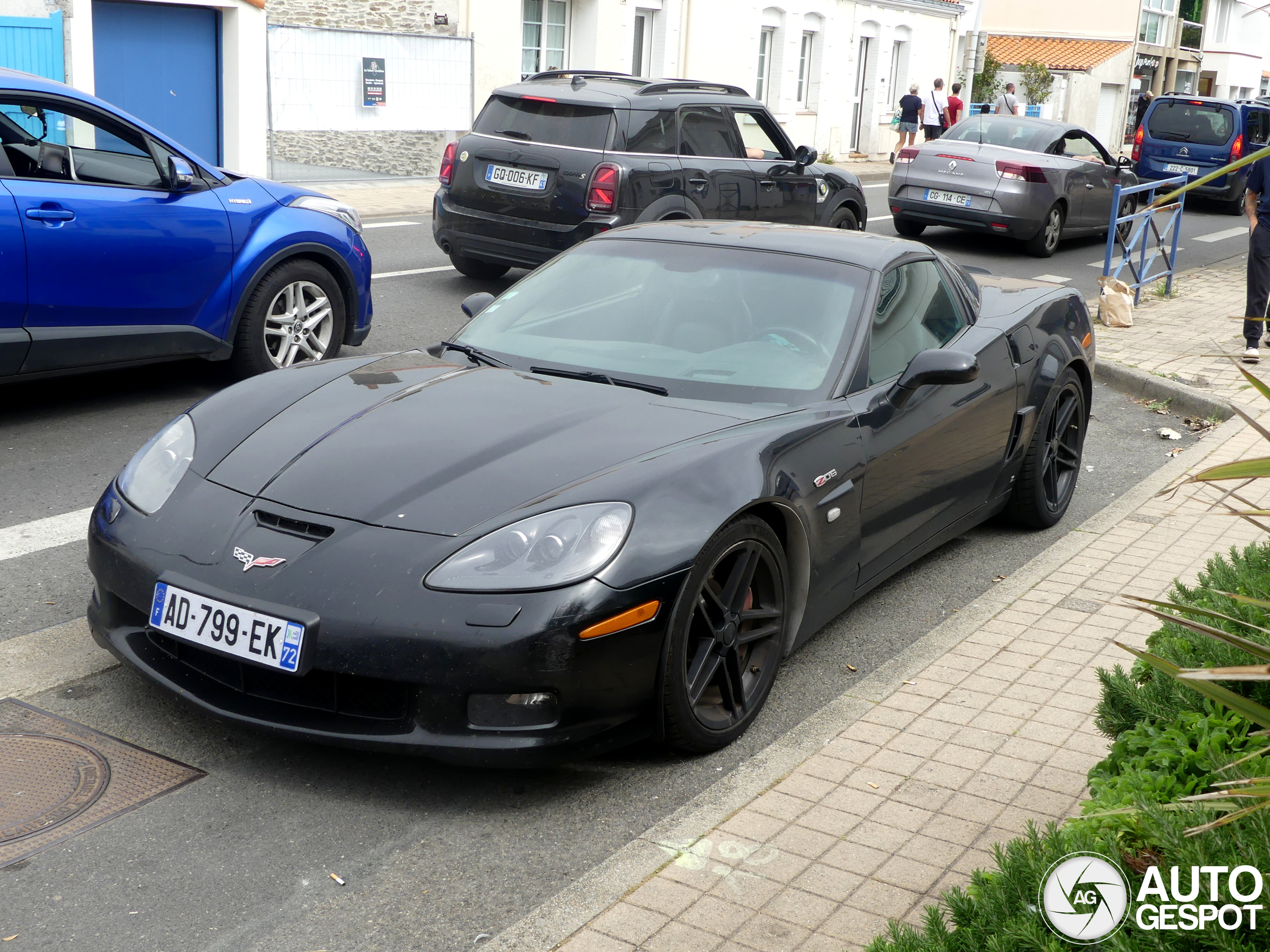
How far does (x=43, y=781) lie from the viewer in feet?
10.9

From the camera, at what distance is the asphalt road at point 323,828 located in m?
2.82

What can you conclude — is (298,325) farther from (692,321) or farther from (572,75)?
(572,75)

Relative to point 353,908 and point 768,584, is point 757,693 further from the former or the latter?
point 353,908

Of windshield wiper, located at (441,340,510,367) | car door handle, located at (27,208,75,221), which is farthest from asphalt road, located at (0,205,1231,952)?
car door handle, located at (27,208,75,221)

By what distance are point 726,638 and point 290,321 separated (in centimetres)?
473

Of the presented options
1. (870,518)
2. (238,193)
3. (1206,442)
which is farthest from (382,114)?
(870,518)

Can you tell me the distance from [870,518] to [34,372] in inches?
168

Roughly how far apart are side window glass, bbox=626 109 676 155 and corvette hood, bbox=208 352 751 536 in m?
6.53

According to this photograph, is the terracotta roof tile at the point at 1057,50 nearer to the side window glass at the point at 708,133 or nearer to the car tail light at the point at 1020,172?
the car tail light at the point at 1020,172

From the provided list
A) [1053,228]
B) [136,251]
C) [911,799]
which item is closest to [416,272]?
[136,251]

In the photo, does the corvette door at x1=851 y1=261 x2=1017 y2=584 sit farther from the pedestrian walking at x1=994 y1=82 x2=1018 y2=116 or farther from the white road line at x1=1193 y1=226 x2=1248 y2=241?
the pedestrian walking at x1=994 y1=82 x2=1018 y2=116

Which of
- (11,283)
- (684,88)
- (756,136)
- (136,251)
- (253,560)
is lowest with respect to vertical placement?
(253,560)

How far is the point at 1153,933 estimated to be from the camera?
5.94 feet

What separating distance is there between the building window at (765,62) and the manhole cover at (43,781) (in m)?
28.8
